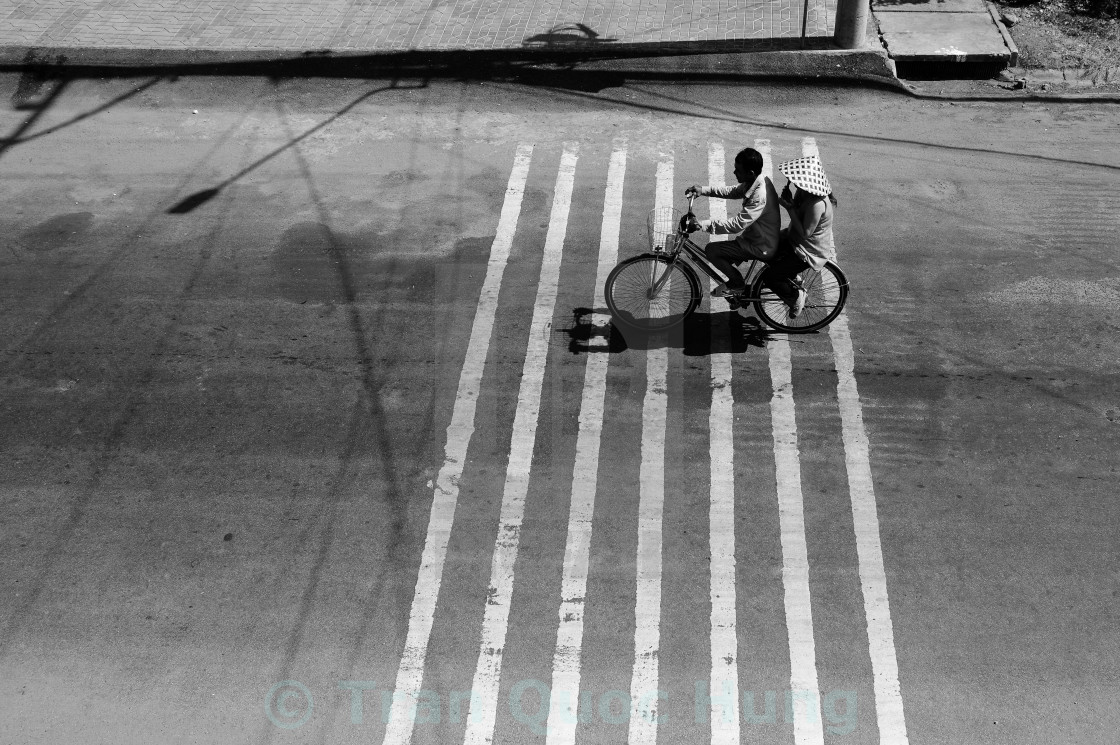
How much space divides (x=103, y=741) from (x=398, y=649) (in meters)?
1.67

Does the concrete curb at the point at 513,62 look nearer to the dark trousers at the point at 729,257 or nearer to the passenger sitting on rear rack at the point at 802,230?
the passenger sitting on rear rack at the point at 802,230

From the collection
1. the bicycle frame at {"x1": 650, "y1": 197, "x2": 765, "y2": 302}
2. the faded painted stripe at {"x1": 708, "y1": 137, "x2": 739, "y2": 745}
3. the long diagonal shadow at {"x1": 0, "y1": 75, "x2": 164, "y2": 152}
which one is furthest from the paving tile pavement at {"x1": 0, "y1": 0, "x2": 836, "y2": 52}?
A: the faded painted stripe at {"x1": 708, "y1": 137, "x2": 739, "y2": 745}

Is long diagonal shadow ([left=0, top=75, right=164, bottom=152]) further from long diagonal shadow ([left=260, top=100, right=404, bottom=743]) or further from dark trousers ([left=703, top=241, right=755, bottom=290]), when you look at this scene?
dark trousers ([left=703, top=241, right=755, bottom=290])

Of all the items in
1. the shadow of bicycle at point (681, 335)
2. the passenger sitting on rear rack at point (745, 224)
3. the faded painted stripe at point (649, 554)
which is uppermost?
the passenger sitting on rear rack at point (745, 224)

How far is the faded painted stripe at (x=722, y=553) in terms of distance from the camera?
5598 millimetres

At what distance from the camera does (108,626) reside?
6164 mm

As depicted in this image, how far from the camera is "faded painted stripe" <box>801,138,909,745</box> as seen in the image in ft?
18.2

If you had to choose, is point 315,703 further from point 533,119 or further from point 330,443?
point 533,119

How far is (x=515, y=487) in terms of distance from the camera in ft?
23.0

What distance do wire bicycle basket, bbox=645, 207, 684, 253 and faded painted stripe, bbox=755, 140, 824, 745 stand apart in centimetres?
122

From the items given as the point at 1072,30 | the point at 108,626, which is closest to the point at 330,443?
the point at 108,626

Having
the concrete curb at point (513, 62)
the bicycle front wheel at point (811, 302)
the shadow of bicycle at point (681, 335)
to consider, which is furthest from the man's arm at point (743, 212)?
the concrete curb at point (513, 62)

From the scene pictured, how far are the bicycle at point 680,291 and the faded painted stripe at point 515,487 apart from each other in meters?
0.72

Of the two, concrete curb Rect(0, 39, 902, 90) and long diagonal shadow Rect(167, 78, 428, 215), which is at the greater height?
concrete curb Rect(0, 39, 902, 90)
